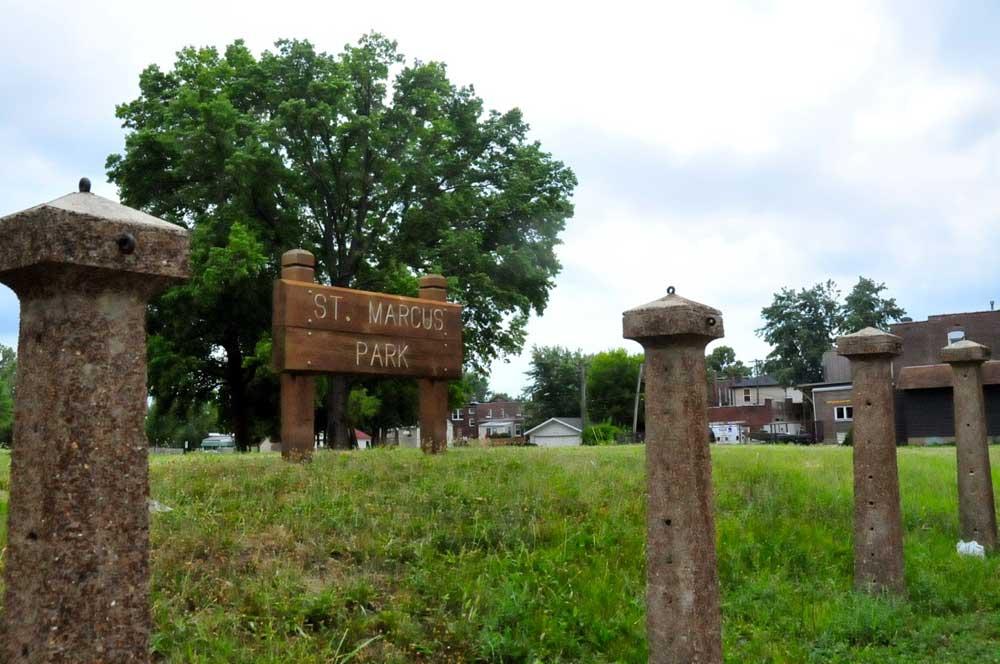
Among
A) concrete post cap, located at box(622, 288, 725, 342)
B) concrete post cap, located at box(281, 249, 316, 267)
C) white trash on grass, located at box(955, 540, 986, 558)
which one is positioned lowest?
white trash on grass, located at box(955, 540, 986, 558)

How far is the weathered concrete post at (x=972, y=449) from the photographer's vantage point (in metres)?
10.3

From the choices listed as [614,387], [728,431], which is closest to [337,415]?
[614,387]

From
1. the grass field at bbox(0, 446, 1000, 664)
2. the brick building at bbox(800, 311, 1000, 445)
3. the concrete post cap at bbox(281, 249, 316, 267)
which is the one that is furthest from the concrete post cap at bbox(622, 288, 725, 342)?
the brick building at bbox(800, 311, 1000, 445)

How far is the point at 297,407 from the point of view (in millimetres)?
10156

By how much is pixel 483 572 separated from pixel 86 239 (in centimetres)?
465

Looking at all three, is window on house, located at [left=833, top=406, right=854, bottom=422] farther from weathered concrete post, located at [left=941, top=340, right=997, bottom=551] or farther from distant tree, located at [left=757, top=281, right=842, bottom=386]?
weathered concrete post, located at [left=941, top=340, right=997, bottom=551]

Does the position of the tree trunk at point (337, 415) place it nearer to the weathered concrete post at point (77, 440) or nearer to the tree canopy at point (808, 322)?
the weathered concrete post at point (77, 440)

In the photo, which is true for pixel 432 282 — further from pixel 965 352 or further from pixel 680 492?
pixel 680 492

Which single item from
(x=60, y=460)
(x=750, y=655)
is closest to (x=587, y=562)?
(x=750, y=655)

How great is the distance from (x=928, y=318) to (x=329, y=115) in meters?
39.6

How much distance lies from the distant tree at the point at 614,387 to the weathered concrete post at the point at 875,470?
206 ft

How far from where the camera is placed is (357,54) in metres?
26.1

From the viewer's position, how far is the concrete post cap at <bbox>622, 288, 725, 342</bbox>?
4859 millimetres

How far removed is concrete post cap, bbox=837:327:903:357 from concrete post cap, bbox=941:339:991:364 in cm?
274
